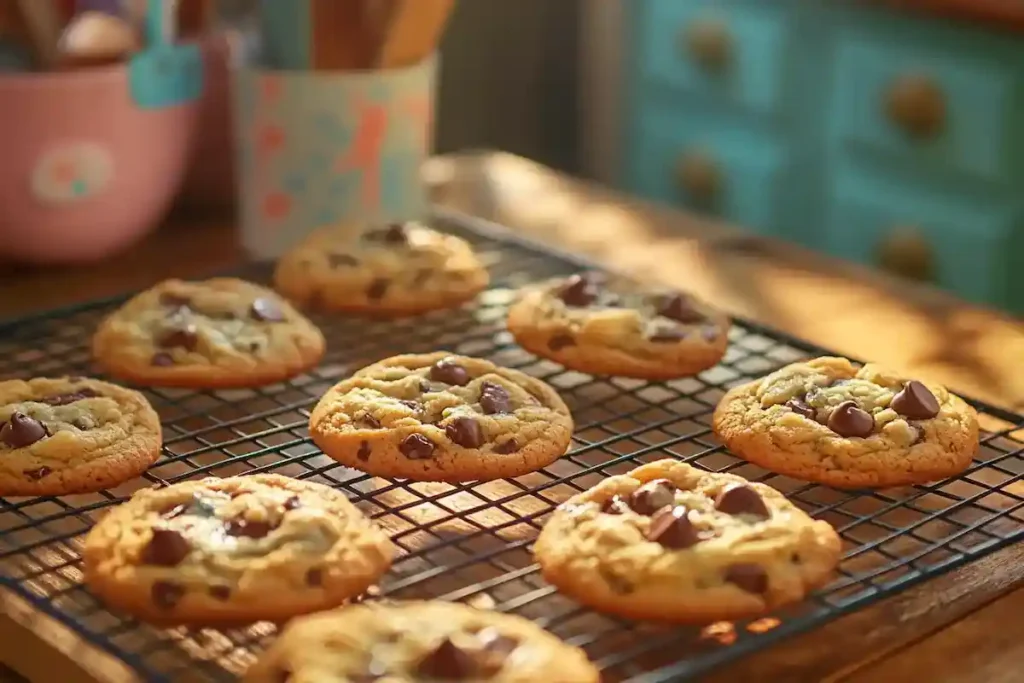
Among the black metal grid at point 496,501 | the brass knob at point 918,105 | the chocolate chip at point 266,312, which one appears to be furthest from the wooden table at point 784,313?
the brass knob at point 918,105

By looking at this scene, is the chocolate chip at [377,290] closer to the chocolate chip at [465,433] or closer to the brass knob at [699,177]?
the chocolate chip at [465,433]

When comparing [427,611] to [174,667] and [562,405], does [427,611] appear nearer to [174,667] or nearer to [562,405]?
[174,667]

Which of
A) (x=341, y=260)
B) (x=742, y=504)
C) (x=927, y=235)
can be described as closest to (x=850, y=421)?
(x=742, y=504)

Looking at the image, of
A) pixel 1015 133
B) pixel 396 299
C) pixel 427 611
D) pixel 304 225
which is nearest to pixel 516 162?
pixel 304 225

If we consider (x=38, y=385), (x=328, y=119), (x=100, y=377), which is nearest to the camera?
(x=38, y=385)

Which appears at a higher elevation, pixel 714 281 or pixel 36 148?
pixel 36 148

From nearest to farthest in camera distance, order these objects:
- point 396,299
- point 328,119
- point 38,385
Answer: point 38,385, point 396,299, point 328,119

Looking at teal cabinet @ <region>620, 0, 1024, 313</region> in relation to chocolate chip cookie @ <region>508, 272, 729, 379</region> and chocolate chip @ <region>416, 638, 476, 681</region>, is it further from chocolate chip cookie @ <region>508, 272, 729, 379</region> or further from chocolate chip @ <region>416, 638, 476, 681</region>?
chocolate chip @ <region>416, 638, 476, 681</region>
